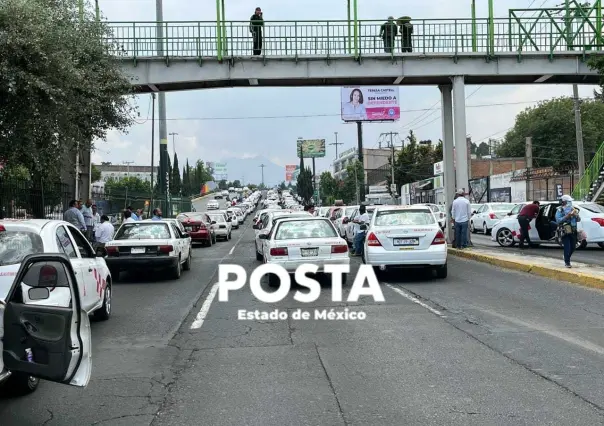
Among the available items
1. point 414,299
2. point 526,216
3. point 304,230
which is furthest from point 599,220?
point 414,299

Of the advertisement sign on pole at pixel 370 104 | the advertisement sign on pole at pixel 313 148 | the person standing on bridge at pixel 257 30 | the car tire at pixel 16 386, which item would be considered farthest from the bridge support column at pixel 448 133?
the advertisement sign on pole at pixel 313 148

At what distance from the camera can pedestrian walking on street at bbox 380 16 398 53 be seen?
22.5m

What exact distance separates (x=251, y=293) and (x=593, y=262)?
9.52 metres

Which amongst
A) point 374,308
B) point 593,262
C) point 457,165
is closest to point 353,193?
point 457,165

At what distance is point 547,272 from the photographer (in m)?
14.4

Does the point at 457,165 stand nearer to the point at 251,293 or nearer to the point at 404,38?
the point at 404,38

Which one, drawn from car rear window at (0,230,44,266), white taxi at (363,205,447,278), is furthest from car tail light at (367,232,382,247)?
car rear window at (0,230,44,266)

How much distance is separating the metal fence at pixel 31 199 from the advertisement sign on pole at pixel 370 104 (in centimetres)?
4355

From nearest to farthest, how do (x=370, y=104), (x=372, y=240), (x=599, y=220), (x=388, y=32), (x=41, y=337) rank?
(x=41, y=337)
(x=372, y=240)
(x=599, y=220)
(x=388, y=32)
(x=370, y=104)

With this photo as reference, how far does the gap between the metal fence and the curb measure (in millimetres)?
12619

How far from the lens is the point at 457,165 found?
23234 millimetres

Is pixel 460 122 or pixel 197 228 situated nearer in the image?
pixel 460 122

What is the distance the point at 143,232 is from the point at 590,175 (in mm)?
22342

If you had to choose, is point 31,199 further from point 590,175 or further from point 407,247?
point 590,175
